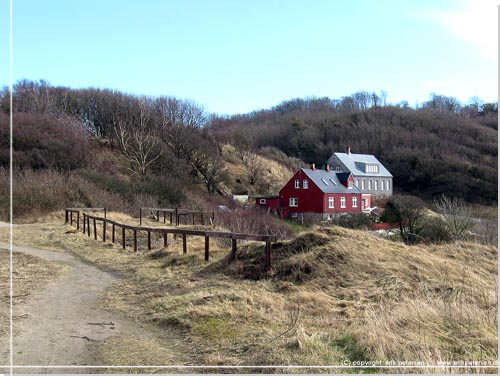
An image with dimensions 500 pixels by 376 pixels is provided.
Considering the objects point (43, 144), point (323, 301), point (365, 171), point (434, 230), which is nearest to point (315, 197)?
point (365, 171)

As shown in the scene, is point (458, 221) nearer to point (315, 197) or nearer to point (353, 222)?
point (353, 222)

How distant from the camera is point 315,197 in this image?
181 feet

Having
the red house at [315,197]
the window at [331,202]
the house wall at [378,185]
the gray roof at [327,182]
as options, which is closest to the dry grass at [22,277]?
the red house at [315,197]

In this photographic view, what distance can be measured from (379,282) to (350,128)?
10144 centimetres

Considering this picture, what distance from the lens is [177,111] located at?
72312mm

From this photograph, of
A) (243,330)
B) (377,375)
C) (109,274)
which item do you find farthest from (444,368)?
(109,274)

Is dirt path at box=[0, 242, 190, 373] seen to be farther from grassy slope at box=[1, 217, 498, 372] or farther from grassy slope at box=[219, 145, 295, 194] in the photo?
grassy slope at box=[219, 145, 295, 194]

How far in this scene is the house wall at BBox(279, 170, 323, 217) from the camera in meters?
54.8

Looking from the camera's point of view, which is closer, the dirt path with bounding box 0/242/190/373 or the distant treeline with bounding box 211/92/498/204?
the dirt path with bounding box 0/242/190/373

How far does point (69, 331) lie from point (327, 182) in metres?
51.8

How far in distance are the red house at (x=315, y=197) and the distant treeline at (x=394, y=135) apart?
338 inches

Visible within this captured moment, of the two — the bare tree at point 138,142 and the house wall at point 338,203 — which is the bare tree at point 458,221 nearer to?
the house wall at point 338,203

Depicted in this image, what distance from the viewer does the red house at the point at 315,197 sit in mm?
54938

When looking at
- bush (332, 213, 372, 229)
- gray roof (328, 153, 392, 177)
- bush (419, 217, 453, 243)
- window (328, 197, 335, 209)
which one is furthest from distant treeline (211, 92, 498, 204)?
window (328, 197, 335, 209)
